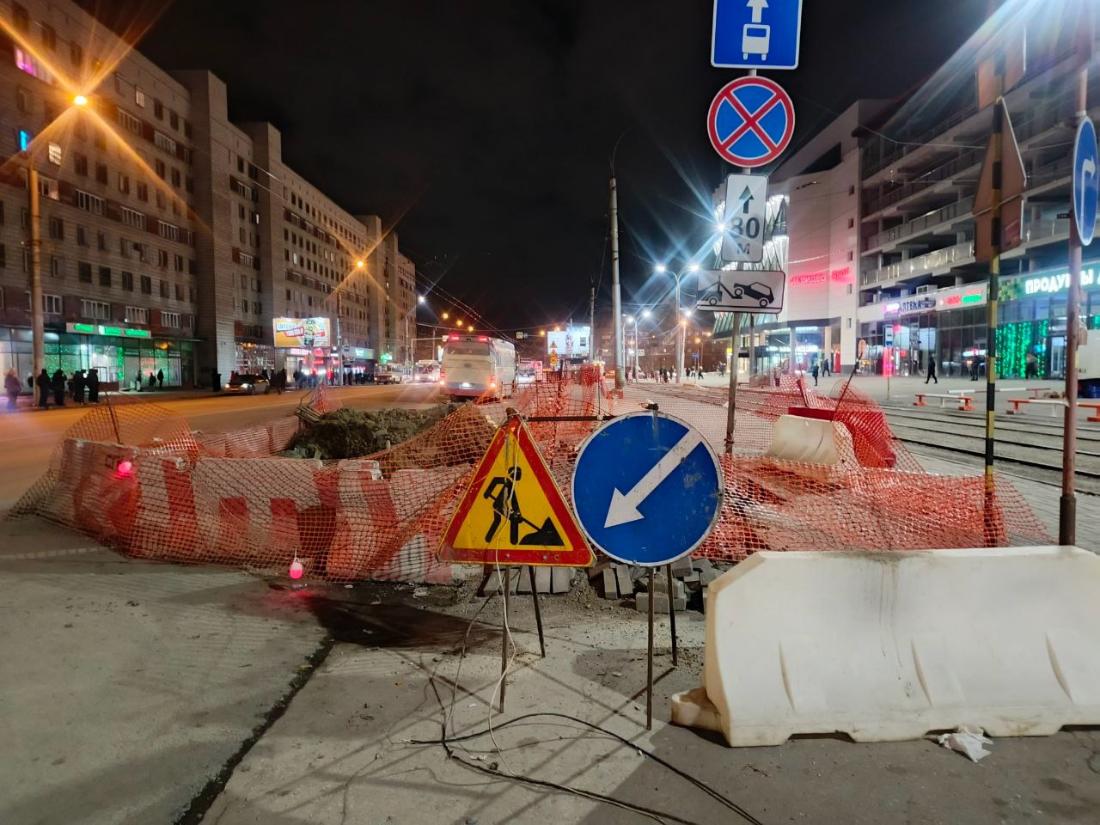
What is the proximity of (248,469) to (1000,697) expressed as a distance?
5630 mm

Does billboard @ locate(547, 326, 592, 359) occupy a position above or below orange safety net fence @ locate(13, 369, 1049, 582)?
above

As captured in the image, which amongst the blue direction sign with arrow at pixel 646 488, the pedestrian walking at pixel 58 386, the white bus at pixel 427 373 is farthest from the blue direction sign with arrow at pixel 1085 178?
the white bus at pixel 427 373

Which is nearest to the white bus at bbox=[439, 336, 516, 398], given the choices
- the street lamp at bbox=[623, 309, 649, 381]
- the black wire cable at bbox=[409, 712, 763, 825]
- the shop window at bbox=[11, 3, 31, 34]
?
the black wire cable at bbox=[409, 712, 763, 825]

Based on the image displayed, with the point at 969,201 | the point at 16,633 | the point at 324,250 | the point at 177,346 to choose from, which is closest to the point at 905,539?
the point at 16,633

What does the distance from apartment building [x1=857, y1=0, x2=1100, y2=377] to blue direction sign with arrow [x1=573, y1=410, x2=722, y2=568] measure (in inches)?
1065

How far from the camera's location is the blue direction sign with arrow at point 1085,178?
14.6 feet

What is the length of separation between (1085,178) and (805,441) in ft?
13.4

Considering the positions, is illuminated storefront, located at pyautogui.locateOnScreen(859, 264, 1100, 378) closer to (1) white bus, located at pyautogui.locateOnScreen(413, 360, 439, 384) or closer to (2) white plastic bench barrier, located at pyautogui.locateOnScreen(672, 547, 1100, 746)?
(2) white plastic bench barrier, located at pyautogui.locateOnScreen(672, 547, 1100, 746)

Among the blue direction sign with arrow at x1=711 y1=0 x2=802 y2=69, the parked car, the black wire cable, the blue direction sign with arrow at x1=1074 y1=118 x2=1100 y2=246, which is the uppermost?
the blue direction sign with arrow at x1=711 y1=0 x2=802 y2=69

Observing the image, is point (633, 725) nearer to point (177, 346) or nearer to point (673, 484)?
point (673, 484)

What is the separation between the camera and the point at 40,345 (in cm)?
2688

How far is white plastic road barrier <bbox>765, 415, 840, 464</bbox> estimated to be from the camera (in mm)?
7805

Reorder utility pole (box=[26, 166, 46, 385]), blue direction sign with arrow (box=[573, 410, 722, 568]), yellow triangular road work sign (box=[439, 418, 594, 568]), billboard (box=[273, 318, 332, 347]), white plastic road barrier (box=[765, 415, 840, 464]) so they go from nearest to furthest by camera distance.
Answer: blue direction sign with arrow (box=[573, 410, 722, 568]) → yellow triangular road work sign (box=[439, 418, 594, 568]) → white plastic road barrier (box=[765, 415, 840, 464]) → utility pole (box=[26, 166, 46, 385]) → billboard (box=[273, 318, 332, 347])

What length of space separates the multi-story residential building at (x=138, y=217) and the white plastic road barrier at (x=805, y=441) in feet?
88.6
